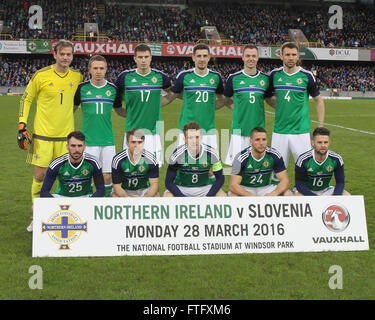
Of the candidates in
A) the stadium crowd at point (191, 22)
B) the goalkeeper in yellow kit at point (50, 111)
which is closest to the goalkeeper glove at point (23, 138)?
the goalkeeper in yellow kit at point (50, 111)

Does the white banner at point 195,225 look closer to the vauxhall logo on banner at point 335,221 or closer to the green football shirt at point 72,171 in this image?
the vauxhall logo on banner at point 335,221

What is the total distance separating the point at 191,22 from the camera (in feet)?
152

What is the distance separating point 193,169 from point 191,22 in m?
42.8

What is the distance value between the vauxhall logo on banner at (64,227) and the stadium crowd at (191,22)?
3939 cm

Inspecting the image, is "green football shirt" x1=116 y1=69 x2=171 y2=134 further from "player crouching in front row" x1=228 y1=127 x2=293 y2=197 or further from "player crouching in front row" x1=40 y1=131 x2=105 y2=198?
"player crouching in front row" x1=228 y1=127 x2=293 y2=197

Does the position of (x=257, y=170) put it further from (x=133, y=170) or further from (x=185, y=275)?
(x=185, y=275)

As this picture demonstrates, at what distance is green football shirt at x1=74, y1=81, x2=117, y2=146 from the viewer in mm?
5664

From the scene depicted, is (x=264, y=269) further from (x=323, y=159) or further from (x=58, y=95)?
(x=58, y=95)

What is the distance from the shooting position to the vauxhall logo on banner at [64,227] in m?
4.45

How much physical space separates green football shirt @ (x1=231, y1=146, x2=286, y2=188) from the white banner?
92cm

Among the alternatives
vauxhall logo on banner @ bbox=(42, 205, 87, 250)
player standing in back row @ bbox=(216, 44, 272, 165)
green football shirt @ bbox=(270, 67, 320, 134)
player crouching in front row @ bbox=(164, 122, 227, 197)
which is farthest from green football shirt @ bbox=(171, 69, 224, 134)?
vauxhall logo on banner @ bbox=(42, 205, 87, 250)

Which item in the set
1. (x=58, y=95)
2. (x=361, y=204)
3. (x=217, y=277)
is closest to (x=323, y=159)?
(x=361, y=204)

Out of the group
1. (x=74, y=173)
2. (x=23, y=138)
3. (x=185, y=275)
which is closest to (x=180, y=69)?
(x=23, y=138)
